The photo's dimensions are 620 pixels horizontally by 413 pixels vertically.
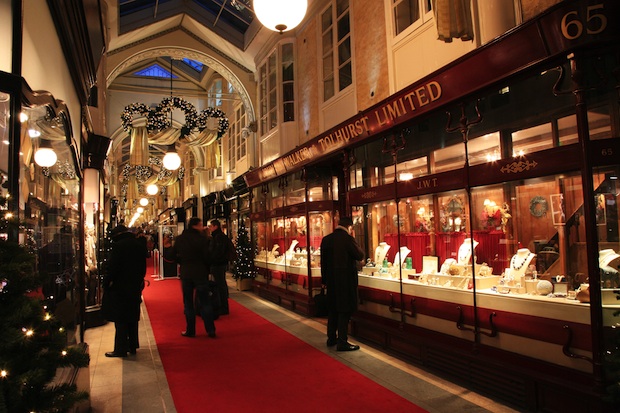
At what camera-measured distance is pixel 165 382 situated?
15.5ft

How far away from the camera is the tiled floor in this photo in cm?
400

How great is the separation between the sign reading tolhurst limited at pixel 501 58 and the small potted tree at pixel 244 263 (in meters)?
6.00

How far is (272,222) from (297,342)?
4656mm

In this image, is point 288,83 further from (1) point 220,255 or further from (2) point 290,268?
(1) point 220,255

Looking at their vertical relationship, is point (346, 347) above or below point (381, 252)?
below

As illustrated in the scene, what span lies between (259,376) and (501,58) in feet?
12.8

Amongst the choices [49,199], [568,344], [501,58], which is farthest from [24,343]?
[501,58]

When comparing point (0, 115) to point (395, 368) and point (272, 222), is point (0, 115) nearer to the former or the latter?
point (395, 368)

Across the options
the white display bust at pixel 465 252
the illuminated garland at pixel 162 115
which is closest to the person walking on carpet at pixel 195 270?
the white display bust at pixel 465 252

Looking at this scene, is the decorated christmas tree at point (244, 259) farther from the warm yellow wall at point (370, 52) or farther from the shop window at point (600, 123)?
the shop window at point (600, 123)

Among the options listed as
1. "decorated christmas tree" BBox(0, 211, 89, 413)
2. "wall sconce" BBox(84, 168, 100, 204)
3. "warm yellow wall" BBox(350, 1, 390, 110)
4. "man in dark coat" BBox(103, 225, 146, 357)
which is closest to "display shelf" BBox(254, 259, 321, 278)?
"warm yellow wall" BBox(350, 1, 390, 110)

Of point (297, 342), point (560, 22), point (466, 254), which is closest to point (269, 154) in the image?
point (297, 342)

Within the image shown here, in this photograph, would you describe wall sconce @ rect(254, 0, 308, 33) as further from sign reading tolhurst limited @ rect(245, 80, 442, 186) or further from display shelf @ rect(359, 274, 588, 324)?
display shelf @ rect(359, 274, 588, 324)

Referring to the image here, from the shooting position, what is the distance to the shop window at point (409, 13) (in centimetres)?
563
